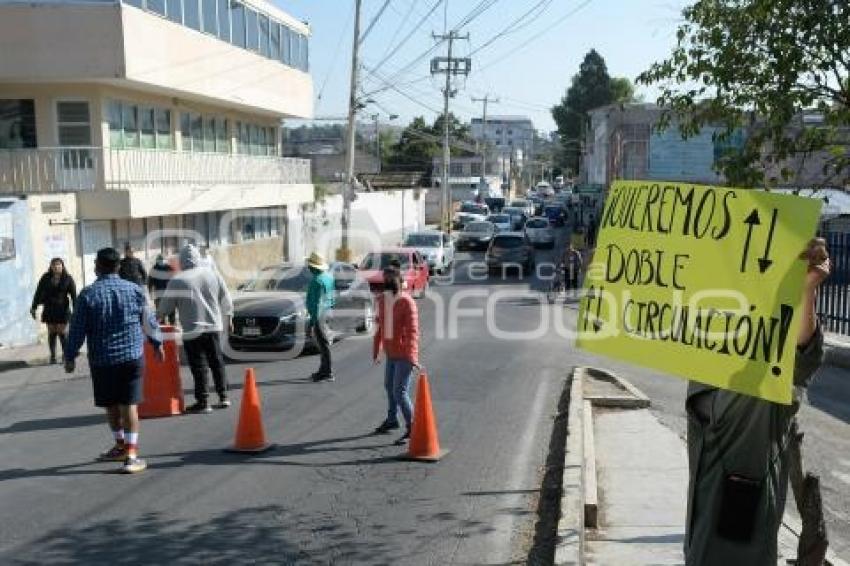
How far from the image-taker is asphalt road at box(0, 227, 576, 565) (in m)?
6.21

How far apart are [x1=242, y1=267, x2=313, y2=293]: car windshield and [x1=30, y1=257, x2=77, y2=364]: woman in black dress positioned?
139 inches

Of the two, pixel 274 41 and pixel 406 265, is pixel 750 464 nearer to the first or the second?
pixel 406 265

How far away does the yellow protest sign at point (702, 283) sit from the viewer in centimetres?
385

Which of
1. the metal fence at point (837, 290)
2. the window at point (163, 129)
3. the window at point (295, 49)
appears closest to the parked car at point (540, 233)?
the window at point (295, 49)

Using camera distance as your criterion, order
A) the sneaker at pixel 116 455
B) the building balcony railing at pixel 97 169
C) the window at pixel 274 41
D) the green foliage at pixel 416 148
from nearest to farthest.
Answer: the sneaker at pixel 116 455
the building balcony railing at pixel 97 169
the window at pixel 274 41
the green foliage at pixel 416 148

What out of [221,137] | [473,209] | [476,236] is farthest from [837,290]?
[473,209]

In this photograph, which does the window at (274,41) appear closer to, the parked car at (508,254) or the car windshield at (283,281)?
the parked car at (508,254)

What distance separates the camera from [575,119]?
374 feet

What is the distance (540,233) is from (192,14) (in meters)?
24.5

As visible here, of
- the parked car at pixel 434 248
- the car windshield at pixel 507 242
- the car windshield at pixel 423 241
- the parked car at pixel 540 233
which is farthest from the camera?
the parked car at pixel 540 233

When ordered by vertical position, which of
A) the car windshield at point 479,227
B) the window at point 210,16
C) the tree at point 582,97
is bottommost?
the car windshield at point 479,227

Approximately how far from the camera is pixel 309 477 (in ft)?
25.5

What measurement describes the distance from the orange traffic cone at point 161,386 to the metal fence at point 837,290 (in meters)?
10.5

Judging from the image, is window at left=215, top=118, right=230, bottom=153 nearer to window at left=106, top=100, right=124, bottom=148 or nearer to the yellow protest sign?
window at left=106, top=100, right=124, bottom=148
